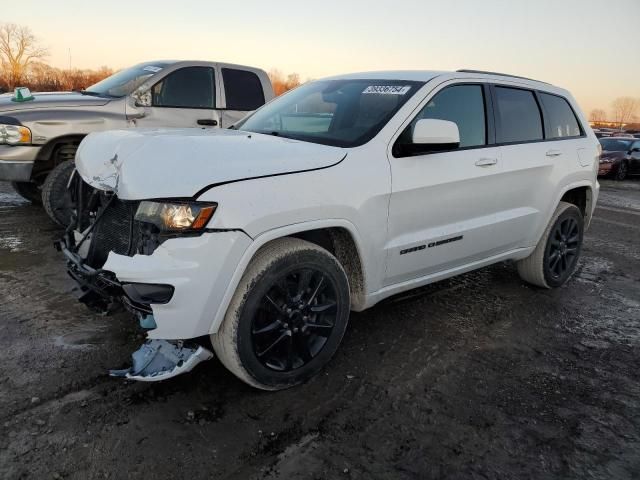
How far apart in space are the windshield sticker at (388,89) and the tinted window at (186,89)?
363cm

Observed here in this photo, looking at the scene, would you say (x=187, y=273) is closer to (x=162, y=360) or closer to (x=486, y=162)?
(x=162, y=360)

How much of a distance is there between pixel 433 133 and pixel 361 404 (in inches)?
62.1

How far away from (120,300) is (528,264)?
3.47m

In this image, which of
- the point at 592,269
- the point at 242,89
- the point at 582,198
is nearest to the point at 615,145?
the point at 592,269

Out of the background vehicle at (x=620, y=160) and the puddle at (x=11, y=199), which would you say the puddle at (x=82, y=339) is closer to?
the puddle at (x=11, y=199)

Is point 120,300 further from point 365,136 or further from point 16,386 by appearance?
point 365,136

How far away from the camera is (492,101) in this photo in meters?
3.83

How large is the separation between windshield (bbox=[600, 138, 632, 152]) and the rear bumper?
1817 cm

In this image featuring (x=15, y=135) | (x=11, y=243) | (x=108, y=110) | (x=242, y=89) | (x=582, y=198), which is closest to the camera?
(x=582, y=198)

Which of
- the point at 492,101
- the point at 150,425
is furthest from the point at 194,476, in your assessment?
the point at 492,101

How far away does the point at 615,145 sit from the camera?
59.6 ft

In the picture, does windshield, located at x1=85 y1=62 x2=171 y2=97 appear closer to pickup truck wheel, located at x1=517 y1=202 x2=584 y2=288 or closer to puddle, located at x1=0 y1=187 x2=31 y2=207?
puddle, located at x1=0 y1=187 x2=31 y2=207

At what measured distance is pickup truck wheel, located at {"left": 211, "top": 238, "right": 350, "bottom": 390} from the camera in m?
2.53

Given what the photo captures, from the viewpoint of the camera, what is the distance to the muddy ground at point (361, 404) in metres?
2.26
